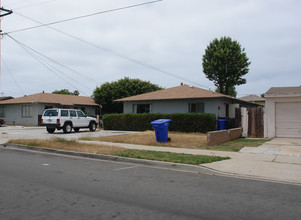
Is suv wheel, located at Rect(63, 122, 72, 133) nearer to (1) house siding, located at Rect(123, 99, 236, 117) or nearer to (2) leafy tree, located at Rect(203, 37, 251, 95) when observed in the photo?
(1) house siding, located at Rect(123, 99, 236, 117)

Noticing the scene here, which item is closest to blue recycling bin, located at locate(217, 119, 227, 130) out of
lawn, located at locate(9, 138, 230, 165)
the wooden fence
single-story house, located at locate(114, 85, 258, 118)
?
single-story house, located at locate(114, 85, 258, 118)

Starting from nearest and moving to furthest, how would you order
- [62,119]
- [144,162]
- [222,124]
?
[144,162] < [222,124] < [62,119]

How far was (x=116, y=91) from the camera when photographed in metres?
37.5

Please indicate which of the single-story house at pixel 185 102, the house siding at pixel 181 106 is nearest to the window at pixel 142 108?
the single-story house at pixel 185 102

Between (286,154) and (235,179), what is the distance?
4.68 meters

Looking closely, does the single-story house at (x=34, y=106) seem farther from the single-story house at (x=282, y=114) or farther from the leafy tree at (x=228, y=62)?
the single-story house at (x=282, y=114)

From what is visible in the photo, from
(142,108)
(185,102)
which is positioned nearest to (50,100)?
(142,108)

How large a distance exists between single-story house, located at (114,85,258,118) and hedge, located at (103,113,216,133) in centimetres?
200

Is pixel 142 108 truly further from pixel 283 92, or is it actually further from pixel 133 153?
pixel 133 153

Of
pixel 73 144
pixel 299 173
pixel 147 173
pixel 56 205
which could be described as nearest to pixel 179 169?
pixel 147 173

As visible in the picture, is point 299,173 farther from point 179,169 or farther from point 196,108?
point 196,108

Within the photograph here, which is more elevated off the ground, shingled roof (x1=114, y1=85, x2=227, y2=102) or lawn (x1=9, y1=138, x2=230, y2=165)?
shingled roof (x1=114, y1=85, x2=227, y2=102)

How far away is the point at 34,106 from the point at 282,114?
28.6 meters

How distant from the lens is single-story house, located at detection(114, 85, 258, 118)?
22.2 metres
